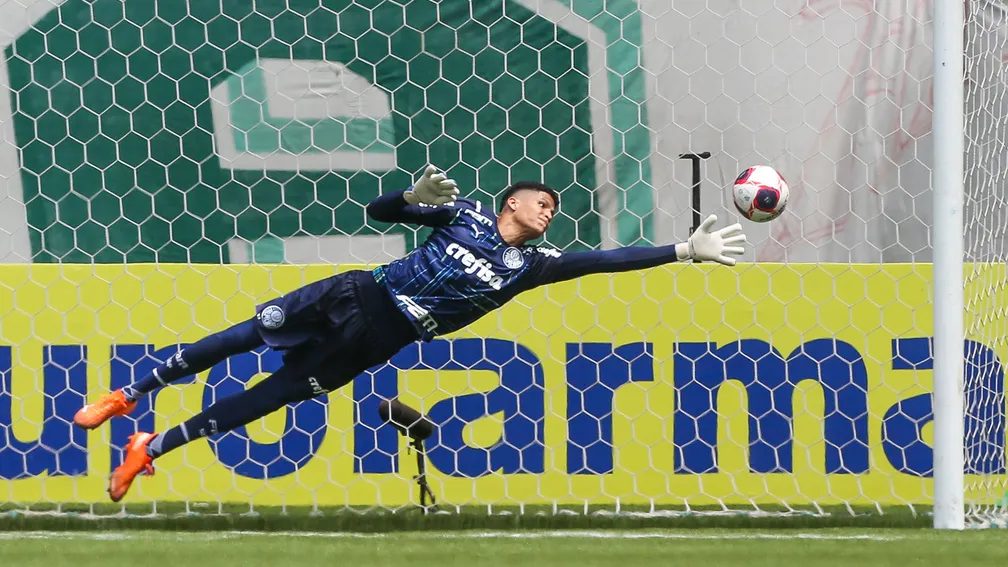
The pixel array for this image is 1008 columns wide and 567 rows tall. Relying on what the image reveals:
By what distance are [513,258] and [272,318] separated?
70 cm

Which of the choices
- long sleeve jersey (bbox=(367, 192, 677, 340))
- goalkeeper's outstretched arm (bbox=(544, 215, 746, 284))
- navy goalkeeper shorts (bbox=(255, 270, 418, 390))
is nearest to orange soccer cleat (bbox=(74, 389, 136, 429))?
navy goalkeeper shorts (bbox=(255, 270, 418, 390))

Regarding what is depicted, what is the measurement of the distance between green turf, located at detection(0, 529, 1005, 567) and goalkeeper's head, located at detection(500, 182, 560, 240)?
2.83ft

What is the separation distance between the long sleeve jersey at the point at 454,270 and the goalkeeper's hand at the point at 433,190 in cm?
11

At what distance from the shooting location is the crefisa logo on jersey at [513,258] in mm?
3850

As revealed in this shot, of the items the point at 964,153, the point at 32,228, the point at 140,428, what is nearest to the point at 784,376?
the point at 964,153

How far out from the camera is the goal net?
4348 mm

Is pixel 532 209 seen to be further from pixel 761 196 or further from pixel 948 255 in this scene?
pixel 948 255

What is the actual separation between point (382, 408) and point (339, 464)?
37 centimetres

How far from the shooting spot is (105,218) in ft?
15.0

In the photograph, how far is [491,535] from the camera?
3.75 metres

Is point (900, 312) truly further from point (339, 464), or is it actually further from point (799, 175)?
point (339, 464)

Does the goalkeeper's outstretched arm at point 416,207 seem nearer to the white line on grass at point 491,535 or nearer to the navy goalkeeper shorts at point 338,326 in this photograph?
the navy goalkeeper shorts at point 338,326

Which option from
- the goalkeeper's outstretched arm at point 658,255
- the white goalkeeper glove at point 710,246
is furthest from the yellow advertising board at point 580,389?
the white goalkeeper glove at point 710,246

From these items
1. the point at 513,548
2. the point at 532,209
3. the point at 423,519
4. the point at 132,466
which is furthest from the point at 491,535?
the point at 132,466
